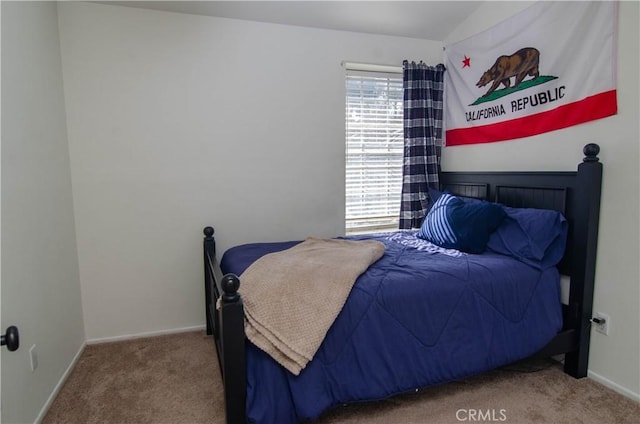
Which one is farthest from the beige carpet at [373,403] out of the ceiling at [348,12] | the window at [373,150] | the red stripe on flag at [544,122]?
the ceiling at [348,12]

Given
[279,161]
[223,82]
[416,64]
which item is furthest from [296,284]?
[416,64]

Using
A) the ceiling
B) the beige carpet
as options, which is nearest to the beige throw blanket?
the beige carpet

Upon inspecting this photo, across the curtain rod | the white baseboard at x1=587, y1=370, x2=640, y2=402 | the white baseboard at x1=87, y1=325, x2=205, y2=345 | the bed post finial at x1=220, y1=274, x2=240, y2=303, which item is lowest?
the white baseboard at x1=87, y1=325, x2=205, y2=345

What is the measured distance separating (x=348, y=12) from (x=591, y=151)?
1912 mm

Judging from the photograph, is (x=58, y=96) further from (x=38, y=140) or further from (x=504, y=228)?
(x=504, y=228)

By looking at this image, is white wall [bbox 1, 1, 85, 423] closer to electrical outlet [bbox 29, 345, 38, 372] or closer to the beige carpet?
electrical outlet [bbox 29, 345, 38, 372]

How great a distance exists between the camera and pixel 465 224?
240 cm

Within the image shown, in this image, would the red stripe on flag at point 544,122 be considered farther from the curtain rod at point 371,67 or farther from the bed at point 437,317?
the curtain rod at point 371,67

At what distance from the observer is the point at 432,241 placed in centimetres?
264

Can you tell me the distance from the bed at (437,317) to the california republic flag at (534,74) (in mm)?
347

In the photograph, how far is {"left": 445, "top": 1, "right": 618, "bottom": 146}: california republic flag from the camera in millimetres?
2016

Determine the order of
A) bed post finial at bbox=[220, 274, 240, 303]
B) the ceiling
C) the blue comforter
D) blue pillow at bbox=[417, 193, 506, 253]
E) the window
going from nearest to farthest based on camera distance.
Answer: bed post finial at bbox=[220, 274, 240, 303] → the blue comforter → blue pillow at bbox=[417, 193, 506, 253] → the ceiling → the window

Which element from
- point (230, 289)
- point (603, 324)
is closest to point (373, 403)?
point (230, 289)

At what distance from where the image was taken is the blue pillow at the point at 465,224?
91.7 inches
